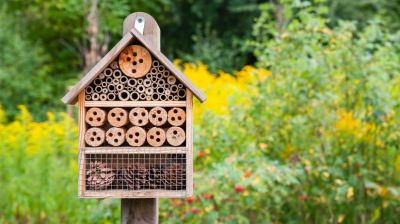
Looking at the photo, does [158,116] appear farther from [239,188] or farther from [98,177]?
[239,188]

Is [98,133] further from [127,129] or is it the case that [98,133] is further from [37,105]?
[37,105]

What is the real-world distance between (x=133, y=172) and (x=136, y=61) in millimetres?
415

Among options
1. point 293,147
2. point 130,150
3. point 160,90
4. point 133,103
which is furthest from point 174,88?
point 293,147

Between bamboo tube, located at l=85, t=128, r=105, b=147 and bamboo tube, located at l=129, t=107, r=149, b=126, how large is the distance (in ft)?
0.41

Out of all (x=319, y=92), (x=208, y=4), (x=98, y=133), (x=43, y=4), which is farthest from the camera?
(x=208, y=4)

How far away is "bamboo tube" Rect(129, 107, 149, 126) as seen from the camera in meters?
2.40

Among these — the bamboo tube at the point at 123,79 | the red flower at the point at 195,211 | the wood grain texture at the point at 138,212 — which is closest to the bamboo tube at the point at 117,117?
the bamboo tube at the point at 123,79

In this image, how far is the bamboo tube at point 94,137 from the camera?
2404mm

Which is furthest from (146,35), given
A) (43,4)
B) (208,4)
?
(208,4)

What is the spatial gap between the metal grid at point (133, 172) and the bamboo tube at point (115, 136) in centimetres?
6

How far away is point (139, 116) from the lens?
94.4 inches

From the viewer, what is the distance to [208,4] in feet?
49.6

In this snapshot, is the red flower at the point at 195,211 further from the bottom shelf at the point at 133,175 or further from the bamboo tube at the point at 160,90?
the bamboo tube at the point at 160,90

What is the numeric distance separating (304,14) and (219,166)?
4.70 feet
